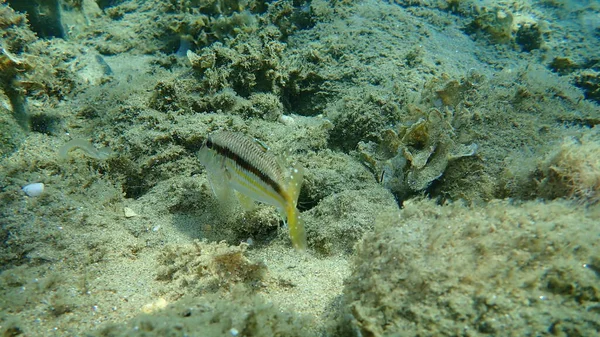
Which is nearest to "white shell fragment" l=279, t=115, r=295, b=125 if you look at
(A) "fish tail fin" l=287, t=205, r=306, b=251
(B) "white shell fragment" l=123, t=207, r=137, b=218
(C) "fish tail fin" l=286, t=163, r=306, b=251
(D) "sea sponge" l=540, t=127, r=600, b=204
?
(B) "white shell fragment" l=123, t=207, r=137, b=218

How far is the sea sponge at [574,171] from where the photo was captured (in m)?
2.76

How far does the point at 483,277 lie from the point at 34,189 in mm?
3934

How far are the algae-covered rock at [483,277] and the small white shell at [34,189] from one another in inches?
124

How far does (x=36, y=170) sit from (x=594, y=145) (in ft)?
18.4

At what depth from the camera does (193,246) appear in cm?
294

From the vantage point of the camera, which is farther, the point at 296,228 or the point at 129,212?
the point at 129,212

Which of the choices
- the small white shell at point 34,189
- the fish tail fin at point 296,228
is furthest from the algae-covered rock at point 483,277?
the small white shell at point 34,189

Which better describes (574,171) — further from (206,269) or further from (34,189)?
(34,189)

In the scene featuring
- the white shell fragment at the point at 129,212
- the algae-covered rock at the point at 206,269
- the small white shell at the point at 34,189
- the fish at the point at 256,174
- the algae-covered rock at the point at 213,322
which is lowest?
the white shell fragment at the point at 129,212

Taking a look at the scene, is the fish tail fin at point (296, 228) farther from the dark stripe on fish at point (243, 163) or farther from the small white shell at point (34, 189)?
the small white shell at point (34, 189)

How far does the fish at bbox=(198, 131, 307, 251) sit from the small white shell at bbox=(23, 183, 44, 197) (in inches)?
64.5

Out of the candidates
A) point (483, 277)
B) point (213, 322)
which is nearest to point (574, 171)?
point (483, 277)

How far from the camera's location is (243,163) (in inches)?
112

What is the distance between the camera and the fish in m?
2.60
